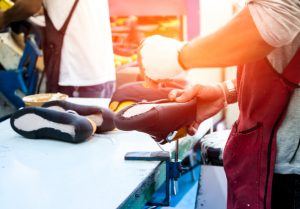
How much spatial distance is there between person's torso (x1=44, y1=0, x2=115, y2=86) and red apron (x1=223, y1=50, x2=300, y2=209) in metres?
1.28

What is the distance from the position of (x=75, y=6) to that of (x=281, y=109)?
4.73 feet

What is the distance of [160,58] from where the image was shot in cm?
92

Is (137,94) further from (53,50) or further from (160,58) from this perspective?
(53,50)

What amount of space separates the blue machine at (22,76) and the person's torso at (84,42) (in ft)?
1.42

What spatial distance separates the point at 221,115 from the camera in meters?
3.05

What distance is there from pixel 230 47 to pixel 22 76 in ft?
6.59

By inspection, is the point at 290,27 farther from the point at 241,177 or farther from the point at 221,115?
the point at 221,115

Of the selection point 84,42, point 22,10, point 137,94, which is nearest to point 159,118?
point 137,94

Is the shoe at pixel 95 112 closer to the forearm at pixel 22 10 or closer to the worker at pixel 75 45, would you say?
the worker at pixel 75 45

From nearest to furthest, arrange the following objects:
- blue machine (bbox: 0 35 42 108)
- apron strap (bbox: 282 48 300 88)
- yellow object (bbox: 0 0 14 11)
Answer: apron strap (bbox: 282 48 300 88) → blue machine (bbox: 0 35 42 108) → yellow object (bbox: 0 0 14 11)

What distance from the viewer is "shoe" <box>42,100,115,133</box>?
4.47ft

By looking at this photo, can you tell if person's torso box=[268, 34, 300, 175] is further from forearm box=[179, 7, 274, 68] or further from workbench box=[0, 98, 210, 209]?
workbench box=[0, 98, 210, 209]

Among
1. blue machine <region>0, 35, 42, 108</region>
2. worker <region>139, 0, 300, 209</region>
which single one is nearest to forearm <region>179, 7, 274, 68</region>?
worker <region>139, 0, 300, 209</region>

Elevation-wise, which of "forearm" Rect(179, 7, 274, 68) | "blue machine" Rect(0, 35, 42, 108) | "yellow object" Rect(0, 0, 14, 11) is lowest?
"blue machine" Rect(0, 35, 42, 108)
